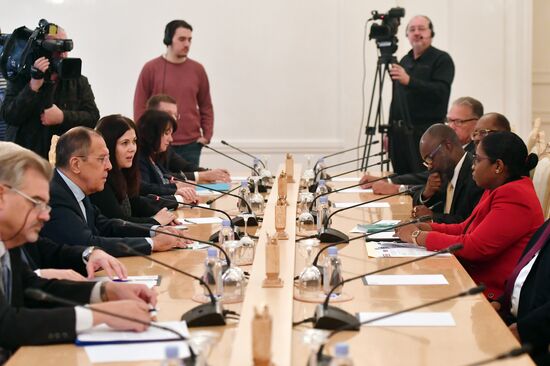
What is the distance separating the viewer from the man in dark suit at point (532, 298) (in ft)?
9.12

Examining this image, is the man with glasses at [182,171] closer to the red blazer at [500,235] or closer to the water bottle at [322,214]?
the water bottle at [322,214]

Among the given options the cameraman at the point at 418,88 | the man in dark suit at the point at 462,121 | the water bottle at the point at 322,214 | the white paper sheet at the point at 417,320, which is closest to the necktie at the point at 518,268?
the white paper sheet at the point at 417,320

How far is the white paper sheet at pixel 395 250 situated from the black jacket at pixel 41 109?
2.19 meters

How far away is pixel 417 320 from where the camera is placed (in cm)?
247

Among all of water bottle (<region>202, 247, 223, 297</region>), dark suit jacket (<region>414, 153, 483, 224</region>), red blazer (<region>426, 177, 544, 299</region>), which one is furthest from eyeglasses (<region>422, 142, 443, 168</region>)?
water bottle (<region>202, 247, 223, 297</region>)

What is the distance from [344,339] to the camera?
2.30 metres

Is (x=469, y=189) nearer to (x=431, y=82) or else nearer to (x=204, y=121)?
(x=431, y=82)

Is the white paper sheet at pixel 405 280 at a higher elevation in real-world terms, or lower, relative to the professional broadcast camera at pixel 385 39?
lower

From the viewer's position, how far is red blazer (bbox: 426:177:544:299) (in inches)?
135

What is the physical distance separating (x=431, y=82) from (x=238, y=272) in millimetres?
4266

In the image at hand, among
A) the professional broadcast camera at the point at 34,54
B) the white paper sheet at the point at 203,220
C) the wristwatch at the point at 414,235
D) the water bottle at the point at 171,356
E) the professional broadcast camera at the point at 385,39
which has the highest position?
→ the professional broadcast camera at the point at 385,39

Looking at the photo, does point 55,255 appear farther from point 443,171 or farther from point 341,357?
point 443,171

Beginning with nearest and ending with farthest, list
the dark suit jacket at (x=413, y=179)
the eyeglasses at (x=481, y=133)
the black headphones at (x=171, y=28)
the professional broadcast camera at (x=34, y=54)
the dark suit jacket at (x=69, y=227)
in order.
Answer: the dark suit jacket at (x=69, y=227) → the eyeglasses at (x=481, y=133) → the professional broadcast camera at (x=34, y=54) → the dark suit jacket at (x=413, y=179) → the black headphones at (x=171, y=28)

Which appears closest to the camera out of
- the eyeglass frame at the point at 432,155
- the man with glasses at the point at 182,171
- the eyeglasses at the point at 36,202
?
the eyeglasses at the point at 36,202
